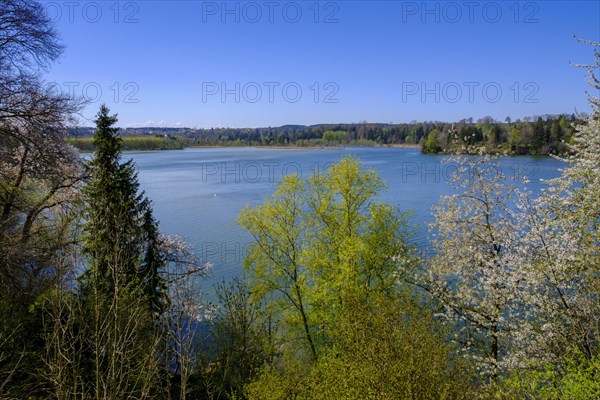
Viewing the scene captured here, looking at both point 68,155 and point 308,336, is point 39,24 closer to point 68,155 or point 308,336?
point 68,155

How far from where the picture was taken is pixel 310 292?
40.6 feet

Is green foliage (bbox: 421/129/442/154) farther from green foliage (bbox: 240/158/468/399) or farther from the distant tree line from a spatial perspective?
green foliage (bbox: 240/158/468/399)

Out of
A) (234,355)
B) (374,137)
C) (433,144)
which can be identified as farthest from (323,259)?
(374,137)

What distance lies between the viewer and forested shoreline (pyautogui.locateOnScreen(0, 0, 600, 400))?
20.5 feet

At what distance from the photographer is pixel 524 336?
7.68m

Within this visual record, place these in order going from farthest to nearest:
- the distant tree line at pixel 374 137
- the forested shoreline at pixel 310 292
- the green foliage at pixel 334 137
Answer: the green foliage at pixel 334 137
the distant tree line at pixel 374 137
the forested shoreline at pixel 310 292

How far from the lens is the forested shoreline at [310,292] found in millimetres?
6234

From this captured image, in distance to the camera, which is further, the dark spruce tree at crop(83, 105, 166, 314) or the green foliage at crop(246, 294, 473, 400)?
the dark spruce tree at crop(83, 105, 166, 314)

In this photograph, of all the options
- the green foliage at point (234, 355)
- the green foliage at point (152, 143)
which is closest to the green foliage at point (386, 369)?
the green foliage at point (234, 355)

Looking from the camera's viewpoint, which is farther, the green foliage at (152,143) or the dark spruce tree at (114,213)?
the green foliage at (152,143)

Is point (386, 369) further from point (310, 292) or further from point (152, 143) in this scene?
point (152, 143)

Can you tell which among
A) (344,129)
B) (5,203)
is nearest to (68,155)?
(5,203)

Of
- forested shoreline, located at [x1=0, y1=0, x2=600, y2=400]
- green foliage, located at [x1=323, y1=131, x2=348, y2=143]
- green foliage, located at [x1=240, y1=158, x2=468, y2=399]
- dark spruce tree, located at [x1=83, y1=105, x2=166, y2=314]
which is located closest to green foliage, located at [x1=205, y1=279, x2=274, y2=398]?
forested shoreline, located at [x1=0, y1=0, x2=600, y2=400]

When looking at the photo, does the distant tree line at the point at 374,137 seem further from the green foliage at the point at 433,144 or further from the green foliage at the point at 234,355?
the green foliage at the point at 234,355
